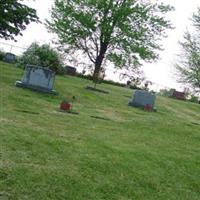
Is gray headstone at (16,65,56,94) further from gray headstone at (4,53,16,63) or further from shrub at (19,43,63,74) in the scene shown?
gray headstone at (4,53,16,63)

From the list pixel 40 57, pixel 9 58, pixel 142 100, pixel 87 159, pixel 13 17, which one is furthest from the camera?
pixel 9 58

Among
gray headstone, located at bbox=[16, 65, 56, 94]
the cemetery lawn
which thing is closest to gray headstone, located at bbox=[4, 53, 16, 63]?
gray headstone, located at bbox=[16, 65, 56, 94]

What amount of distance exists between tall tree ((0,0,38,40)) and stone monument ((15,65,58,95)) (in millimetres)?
1651

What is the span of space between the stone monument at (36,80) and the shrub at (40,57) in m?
7.12

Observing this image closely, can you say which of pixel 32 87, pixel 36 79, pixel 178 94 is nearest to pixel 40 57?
pixel 36 79

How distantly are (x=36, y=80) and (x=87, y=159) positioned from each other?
11.3m

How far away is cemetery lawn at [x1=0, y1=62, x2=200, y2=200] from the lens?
6.20 metres

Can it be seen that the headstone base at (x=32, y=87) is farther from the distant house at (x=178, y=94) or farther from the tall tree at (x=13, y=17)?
the distant house at (x=178, y=94)

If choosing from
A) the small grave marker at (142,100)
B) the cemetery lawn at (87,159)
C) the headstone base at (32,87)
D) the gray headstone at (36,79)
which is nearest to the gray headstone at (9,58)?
the small grave marker at (142,100)

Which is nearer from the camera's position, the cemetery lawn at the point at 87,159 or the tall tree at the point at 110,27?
the cemetery lawn at the point at 87,159

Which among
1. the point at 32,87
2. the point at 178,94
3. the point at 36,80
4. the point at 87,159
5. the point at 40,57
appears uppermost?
the point at 40,57

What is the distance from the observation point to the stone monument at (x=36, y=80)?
61.0 feet

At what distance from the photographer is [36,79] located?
18.6 meters

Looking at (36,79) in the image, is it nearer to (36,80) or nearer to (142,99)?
(36,80)
